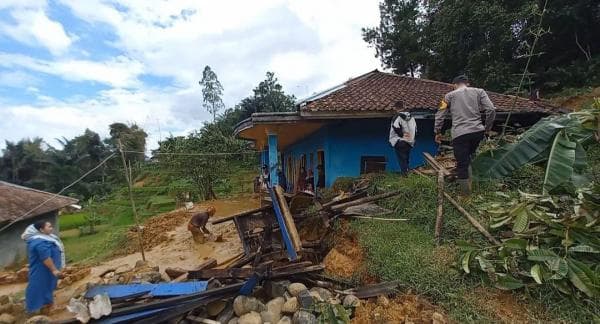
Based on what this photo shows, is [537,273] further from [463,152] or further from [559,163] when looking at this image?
[463,152]

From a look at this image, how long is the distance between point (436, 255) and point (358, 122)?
6.11 meters

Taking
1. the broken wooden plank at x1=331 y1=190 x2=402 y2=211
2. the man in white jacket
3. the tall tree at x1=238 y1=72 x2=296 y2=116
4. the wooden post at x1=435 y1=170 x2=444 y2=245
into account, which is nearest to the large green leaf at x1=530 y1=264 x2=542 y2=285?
the wooden post at x1=435 y1=170 x2=444 y2=245

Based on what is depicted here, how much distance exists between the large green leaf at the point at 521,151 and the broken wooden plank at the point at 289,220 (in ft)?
10.0

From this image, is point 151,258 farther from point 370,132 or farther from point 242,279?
point 370,132

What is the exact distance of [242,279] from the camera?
5320mm

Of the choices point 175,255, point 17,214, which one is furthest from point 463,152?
point 17,214

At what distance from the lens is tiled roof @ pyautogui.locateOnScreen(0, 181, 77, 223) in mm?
15221

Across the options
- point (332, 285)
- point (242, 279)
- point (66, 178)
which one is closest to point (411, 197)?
point (332, 285)

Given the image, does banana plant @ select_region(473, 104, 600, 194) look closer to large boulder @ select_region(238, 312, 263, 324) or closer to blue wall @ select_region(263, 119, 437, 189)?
large boulder @ select_region(238, 312, 263, 324)

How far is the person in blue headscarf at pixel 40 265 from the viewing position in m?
6.28

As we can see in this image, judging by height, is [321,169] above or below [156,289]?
above

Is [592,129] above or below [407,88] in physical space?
below

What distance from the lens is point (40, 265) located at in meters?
6.39

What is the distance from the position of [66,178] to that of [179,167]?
84.4 ft
